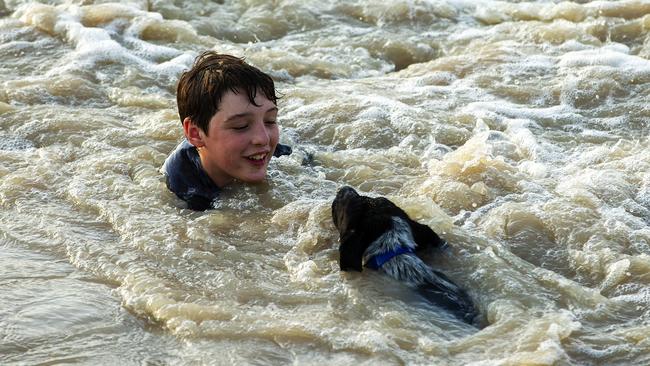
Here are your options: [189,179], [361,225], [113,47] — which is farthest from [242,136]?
[113,47]

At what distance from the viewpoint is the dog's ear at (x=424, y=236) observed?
577 cm

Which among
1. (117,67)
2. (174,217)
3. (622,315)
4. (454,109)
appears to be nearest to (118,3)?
(117,67)

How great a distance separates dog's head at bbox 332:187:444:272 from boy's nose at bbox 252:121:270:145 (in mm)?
948

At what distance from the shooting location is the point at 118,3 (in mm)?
11984

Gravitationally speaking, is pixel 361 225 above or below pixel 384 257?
above

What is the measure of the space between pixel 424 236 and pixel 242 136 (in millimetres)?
1678

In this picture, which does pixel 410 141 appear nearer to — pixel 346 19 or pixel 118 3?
pixel 346 19

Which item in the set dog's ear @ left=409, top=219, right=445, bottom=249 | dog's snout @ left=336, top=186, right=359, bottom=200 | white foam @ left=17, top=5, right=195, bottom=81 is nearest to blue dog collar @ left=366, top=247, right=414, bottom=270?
dog's ear @ left=409, top=219, right=445, bottom=249

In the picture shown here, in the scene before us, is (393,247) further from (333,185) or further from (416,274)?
(333,185)

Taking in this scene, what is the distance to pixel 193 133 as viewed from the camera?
707cm

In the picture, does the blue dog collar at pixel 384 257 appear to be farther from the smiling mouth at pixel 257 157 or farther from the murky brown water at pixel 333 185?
the smiling mouth at pixel 257 157

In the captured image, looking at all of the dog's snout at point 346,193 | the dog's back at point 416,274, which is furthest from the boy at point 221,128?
the dog's back at point 416,274

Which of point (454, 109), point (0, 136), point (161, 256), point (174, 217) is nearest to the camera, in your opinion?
point (161, 256)

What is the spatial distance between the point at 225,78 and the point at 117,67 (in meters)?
3.57
